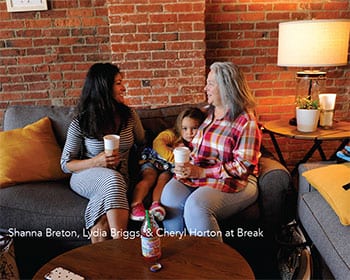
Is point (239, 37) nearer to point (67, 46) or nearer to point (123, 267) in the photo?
point (67, 46)

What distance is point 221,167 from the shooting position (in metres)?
2.00

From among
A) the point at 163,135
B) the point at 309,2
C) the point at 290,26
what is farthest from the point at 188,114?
the point at 309,2

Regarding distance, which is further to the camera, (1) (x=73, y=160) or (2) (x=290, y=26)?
(2) (x=290, y=26)

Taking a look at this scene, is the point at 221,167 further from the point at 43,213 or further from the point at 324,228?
the point at 43,213

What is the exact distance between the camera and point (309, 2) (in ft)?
9.25

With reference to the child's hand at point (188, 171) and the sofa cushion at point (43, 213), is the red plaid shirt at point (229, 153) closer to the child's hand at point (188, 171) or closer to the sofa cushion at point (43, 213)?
the child's hand at point (188, 171)

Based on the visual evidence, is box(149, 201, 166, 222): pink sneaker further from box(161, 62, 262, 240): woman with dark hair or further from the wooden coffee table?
the wooden coffee table

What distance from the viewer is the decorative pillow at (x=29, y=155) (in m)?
2.16

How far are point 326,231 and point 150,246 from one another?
86cm

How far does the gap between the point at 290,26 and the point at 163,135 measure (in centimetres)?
113

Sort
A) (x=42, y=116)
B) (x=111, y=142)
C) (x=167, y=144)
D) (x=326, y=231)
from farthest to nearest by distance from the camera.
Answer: (x=42, y=116), (x=167, y=144), (x=111, y=142), (x=326, y=231)

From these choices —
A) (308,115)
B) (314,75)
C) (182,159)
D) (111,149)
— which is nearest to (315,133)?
(308,115)

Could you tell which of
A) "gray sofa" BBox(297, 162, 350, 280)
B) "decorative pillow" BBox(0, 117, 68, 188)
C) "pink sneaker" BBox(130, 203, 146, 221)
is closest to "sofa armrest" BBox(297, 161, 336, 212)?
"gray sofa" BBox(297, 162, 350, 280)

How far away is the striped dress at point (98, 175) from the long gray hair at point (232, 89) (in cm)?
62
